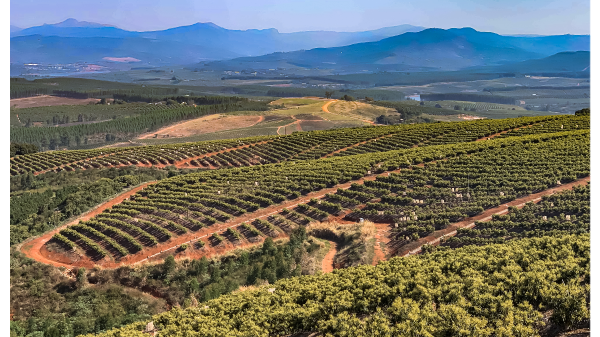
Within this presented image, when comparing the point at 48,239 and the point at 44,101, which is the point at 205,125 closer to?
the point at 48,239

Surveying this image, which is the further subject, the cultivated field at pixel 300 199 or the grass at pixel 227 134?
the grass at pixel 227 134

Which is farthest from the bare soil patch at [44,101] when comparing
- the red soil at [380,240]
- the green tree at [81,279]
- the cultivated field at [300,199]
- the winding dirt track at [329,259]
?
the red soil at [380,240]

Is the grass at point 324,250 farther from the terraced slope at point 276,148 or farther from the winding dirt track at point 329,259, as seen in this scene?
the terraced slope at point 276,148

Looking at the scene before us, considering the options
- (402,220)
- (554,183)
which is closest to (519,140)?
(554,183)

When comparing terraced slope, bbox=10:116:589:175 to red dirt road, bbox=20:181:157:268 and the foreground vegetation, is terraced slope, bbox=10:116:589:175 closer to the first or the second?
red dirt road, bbox=20:181:157:268

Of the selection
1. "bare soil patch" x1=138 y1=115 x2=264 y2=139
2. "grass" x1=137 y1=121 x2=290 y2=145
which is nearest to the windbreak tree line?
"bare soil patch" x1=138 y1=115 x2=264 y2=139

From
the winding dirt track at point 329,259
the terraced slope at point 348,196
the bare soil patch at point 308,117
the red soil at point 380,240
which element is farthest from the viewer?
the bare soil patch at point 308,117
